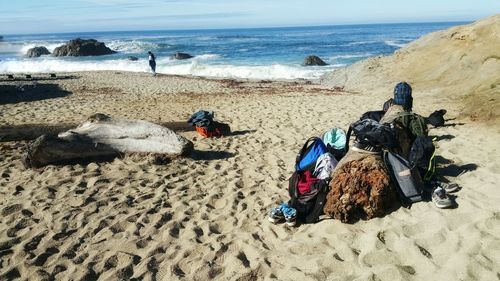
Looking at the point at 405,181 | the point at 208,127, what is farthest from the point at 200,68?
the point at 405,181

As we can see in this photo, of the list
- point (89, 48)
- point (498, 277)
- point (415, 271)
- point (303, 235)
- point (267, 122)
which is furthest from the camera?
point (89, 48)

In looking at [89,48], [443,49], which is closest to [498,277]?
[443,49]

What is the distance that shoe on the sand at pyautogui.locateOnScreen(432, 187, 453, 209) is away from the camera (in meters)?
4.48

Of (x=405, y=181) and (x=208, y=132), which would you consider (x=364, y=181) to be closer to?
(x=405, y=181)

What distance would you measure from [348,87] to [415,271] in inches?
646

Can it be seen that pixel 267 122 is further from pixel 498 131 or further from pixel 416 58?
pixel 416 58

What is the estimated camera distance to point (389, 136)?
4.90 meters

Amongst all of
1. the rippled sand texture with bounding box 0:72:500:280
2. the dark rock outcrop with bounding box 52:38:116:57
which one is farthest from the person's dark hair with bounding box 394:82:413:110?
the dark rock outcrop with bounding box 52:38:116:57

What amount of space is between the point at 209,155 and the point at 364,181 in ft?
12.4

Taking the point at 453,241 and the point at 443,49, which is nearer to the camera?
the point at 453,241

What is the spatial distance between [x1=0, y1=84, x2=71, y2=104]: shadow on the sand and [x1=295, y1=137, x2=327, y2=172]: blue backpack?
12478 mm

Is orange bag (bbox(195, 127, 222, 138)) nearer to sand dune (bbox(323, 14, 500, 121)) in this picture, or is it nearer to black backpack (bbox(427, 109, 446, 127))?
black backpack (bbox(427, 109, 446, 127))

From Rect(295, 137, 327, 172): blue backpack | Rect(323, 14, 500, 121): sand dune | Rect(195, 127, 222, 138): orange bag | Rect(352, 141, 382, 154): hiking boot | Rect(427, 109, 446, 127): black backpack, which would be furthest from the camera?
Rect(323, 14, 500, 121): sand dune

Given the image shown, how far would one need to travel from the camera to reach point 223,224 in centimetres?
489
